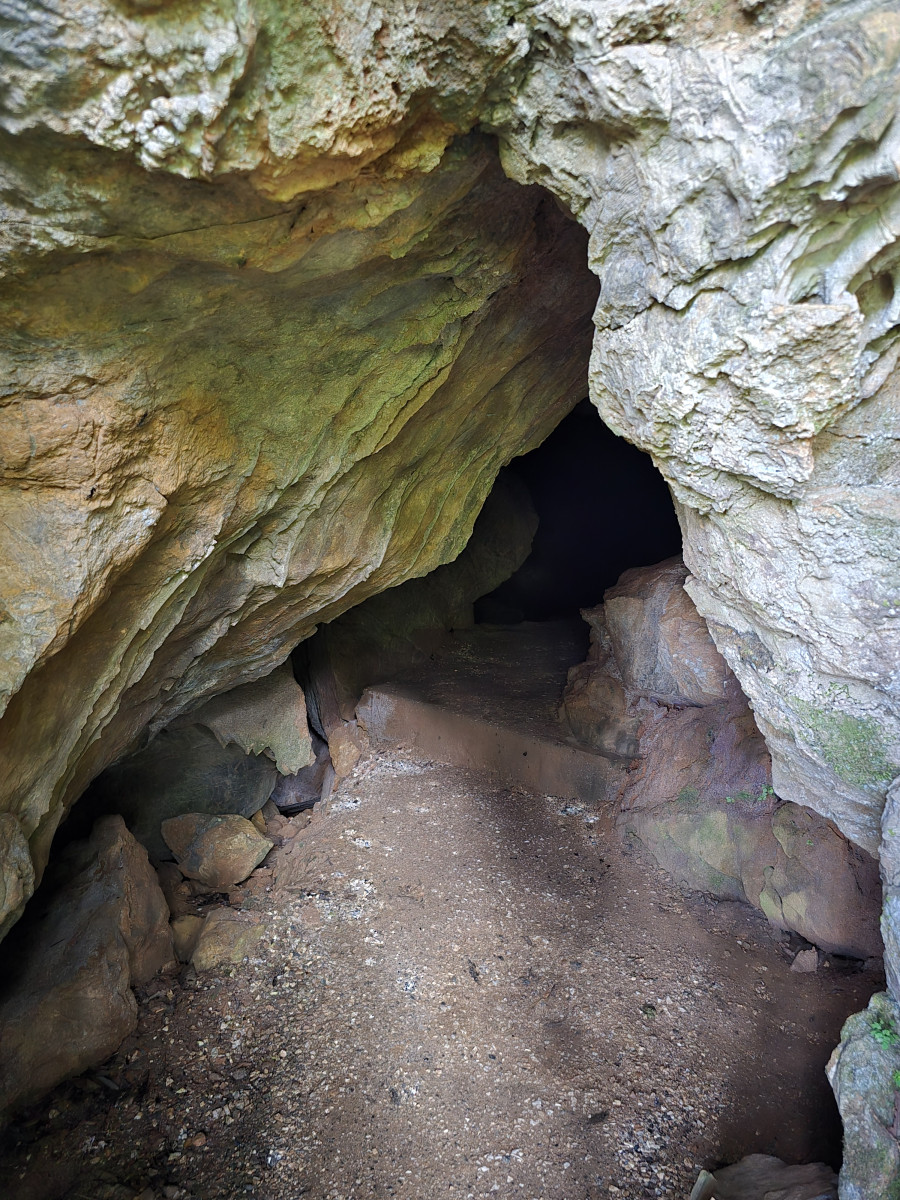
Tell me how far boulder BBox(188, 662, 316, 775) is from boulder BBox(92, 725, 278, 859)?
191 mm

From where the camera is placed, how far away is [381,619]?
878 centimetres

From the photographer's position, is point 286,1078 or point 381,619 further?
point 381,619

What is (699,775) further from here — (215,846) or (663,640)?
(215,846)

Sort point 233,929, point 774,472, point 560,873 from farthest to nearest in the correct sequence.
Result: point 560,873 < point 233,929 < point 774,472

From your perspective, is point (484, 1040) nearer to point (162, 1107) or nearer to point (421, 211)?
point (162, 1107)

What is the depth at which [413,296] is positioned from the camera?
12.4ft

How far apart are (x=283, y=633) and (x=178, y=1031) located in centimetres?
282

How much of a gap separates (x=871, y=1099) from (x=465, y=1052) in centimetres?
218

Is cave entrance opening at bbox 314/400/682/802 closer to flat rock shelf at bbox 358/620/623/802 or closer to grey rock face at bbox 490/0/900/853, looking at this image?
flat rock shelf at bbox 358/620/623/802

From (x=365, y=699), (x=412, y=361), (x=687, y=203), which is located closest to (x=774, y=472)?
(x=687, y=203)

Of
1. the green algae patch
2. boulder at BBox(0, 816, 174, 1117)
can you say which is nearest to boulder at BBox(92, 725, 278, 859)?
boulder at BBox(0, 816, 174, 1117)

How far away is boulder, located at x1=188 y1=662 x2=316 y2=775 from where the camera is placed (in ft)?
22.4

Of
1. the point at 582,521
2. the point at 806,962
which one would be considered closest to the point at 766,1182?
the point at 806,962

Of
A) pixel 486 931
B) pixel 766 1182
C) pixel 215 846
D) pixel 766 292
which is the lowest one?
pixel 215 846
